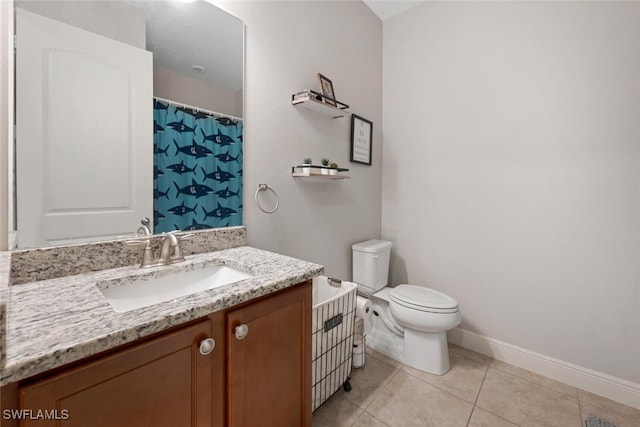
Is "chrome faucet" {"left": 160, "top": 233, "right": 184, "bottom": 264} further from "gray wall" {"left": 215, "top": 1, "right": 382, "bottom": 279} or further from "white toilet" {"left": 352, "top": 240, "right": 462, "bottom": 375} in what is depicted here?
"white toilet" {"left": 352, "top": 240, "right": 462, "bottom": 375}

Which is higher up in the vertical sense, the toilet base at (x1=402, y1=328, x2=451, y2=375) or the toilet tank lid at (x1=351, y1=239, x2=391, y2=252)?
the toilet tank lid at (x1=351, y1=239, x2=391, y2=252)

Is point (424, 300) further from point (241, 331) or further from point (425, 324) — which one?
point (241, 331)

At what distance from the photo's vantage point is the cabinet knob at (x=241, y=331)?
30.9 inches

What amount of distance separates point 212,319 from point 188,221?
650mm

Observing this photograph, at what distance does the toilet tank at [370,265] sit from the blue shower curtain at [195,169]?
106 centimetres

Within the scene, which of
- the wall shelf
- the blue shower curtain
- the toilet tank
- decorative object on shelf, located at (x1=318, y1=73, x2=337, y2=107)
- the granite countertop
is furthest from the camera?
the toilet tank

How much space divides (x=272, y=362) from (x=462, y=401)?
129 centimetres

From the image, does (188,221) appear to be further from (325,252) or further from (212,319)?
(325,252)

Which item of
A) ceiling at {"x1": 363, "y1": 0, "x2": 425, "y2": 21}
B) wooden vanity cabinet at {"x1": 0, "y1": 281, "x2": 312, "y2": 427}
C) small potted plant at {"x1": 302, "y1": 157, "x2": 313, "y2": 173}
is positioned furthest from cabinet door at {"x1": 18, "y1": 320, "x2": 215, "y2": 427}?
ceiling at {"x1": 363, "y1": 0, "x2": 425, "y2": 21}

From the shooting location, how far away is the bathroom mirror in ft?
2.91

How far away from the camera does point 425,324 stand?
1689 millimetres

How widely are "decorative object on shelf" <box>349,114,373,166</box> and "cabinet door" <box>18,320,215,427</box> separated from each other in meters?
1.77

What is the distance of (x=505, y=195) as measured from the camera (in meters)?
1.89

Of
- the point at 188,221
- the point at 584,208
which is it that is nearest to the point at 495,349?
the point at 584,208
